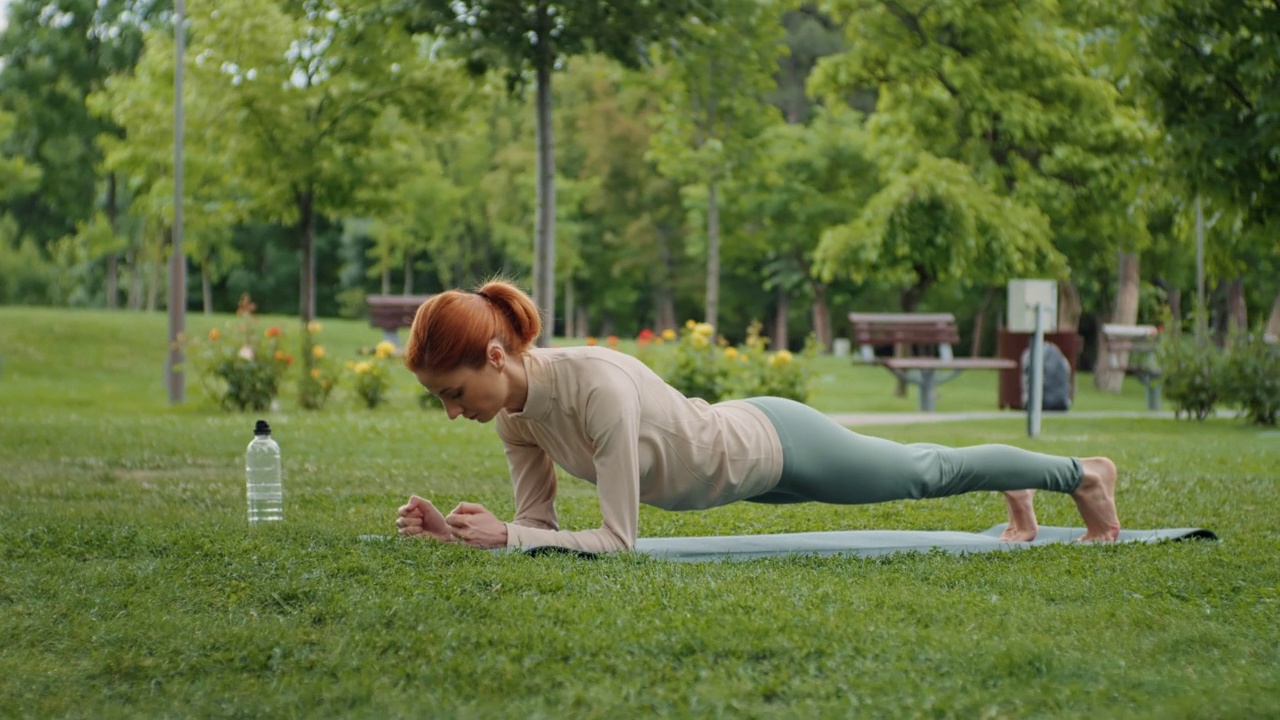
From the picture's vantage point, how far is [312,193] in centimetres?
2281

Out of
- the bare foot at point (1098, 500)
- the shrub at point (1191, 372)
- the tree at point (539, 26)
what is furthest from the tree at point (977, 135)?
the bare foot at point (1098, 500)

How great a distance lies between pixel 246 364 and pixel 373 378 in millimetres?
1936

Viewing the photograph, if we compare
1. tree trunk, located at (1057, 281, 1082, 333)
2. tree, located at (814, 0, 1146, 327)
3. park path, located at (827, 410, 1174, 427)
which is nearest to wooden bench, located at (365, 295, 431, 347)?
tree, located at (814, 0, 1146, 327)

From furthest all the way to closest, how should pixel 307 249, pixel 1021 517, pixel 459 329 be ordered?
A: pixel 307 249, pixel 1021 517, pixel 459 329

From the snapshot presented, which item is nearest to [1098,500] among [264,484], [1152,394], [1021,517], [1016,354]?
[1021,517]

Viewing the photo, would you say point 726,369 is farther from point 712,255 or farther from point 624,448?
point 712,255

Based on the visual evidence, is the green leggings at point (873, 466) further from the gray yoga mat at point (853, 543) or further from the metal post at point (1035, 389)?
the metal post at point (1035, 389)

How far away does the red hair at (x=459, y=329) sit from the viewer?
4840mm

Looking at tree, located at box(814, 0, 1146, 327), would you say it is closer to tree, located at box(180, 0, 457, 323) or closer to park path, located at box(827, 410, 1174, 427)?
park path, located at box(827, 410, 1174, 427)

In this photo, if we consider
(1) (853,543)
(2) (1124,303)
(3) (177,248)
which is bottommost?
(1) (853,543)

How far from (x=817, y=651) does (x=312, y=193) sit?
2017cm

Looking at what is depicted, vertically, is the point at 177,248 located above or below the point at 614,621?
above

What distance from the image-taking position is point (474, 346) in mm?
4883

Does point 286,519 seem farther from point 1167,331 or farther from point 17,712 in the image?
point 1167,331
